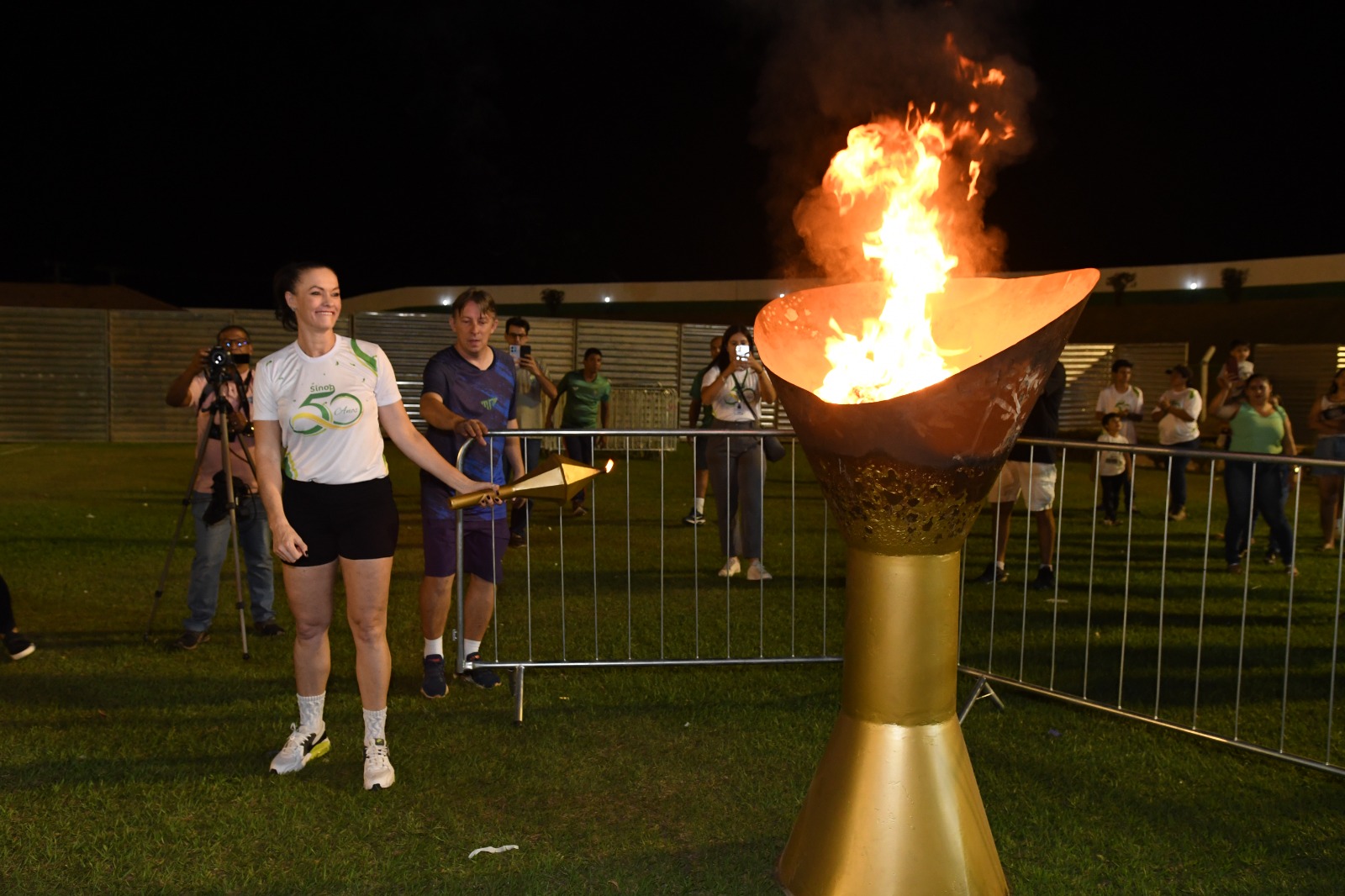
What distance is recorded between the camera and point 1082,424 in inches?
983

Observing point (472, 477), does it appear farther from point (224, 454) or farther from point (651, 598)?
point (651, 598)

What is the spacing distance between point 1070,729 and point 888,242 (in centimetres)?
260

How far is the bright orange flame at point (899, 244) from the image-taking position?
10.2ft

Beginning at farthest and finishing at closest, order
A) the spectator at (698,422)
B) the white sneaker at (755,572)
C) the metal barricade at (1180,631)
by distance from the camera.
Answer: the spectator at (698,422), the white sneaker at (755,572), the metal barricade at (1180,631)

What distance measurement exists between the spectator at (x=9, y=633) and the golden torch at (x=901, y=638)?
4.45m

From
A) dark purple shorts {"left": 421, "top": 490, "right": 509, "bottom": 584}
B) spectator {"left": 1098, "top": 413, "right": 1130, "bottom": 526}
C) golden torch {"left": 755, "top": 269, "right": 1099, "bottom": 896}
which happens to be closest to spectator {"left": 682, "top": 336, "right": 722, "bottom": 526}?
dark purple shorts {"left": 421, "top": 490, "right": 509, "bottom": 584}

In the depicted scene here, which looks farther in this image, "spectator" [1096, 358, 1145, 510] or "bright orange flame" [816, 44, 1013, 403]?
"spectator" [1096, 358, 1145, 510]

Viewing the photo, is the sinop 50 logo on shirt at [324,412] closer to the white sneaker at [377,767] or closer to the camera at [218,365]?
the white sneaker at [377,767]

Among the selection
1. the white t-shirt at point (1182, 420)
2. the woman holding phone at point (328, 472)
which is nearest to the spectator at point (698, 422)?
the white t-shirt at point (1182, 420)

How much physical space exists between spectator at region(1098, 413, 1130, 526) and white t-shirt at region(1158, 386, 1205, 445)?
46 centimetres

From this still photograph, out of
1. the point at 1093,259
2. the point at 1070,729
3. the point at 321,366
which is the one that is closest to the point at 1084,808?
the point at 1070,729

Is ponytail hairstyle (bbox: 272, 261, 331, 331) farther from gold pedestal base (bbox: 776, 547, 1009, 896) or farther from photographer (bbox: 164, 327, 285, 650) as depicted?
gold pedestal base (bbox: 776, 547, 1009, 896)

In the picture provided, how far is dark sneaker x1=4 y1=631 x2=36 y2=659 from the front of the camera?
541 centimetres

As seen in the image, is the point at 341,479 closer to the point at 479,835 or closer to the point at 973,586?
the point at 479,835
